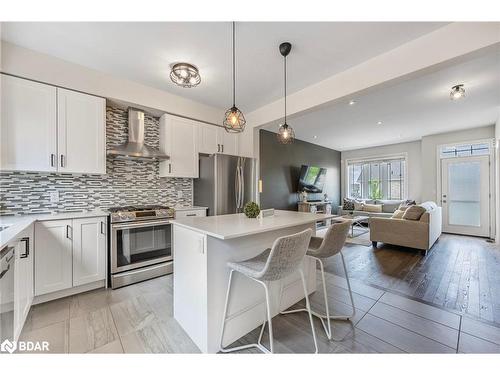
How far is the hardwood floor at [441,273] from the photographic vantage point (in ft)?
7.22

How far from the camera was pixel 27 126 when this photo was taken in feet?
7.15

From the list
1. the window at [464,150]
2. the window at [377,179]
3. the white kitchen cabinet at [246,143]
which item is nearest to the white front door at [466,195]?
the window at [464,150]

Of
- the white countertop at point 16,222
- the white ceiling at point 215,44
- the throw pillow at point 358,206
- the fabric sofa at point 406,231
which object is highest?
the white ceiling at point 215,44

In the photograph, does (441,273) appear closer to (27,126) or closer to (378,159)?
(378,159)

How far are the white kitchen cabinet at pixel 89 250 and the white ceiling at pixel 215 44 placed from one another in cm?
185

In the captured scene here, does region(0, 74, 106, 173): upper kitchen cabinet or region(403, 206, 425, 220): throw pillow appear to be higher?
region(0, 74, 106, 173): upper kitchen cabinet

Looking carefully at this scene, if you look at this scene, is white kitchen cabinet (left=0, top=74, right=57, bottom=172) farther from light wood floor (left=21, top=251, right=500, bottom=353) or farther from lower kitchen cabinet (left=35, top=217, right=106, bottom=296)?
light wood floor (left=21, top=251, right=500, bottom=353)

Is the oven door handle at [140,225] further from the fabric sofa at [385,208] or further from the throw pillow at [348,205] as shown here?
the throw pillow at [348,205]

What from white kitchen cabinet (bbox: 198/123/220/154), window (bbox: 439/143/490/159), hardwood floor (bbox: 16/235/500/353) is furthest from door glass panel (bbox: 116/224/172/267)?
window (bbox: 439/143/490/159)

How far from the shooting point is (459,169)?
540cm

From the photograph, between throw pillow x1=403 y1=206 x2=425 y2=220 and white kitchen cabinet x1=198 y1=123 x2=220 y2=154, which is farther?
throw pillow x1=403 y1=206 x2=425 y2=220

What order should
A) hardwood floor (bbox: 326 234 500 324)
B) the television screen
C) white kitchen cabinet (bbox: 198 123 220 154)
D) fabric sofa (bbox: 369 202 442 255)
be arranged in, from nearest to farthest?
hardwood floor (bbox: 326 234 500 324)
white kitchen cabinet (bbox: 198 123 220 154)
fabric sofa (bbox: 369 202 442 255)
the television screen

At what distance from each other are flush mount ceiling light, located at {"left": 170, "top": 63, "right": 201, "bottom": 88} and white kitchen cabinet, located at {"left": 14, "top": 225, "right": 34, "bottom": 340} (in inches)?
83.9

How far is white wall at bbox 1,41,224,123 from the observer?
7.00 ft
